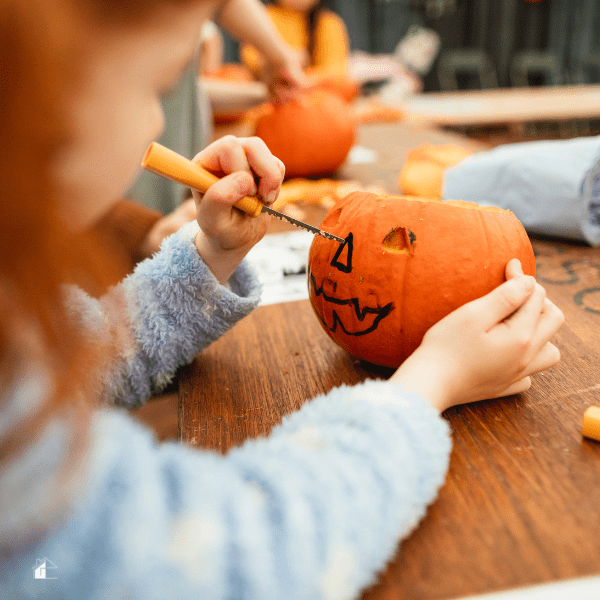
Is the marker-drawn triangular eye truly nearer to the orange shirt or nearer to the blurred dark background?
the orange shirt

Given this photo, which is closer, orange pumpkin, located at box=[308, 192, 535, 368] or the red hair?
the red hair

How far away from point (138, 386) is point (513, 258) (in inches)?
17.8

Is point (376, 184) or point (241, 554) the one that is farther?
point (376, 184)

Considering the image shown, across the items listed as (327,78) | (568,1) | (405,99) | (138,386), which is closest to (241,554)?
(138,386)

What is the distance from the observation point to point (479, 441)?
0.46m

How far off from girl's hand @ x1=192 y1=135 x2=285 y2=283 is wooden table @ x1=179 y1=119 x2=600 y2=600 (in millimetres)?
155

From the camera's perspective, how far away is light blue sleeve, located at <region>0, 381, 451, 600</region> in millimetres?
291

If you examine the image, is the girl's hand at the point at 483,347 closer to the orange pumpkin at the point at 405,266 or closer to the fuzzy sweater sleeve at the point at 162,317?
the orange pumpkin at the point at 405,266

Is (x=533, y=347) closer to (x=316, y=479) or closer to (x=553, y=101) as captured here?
(x=316, y=479)

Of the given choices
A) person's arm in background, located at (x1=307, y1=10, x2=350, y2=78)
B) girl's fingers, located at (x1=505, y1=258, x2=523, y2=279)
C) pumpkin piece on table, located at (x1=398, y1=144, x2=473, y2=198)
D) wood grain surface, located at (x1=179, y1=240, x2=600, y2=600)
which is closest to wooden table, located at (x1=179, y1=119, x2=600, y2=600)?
wood grain surface, located at (x1=179, y1=240, x2=600, y2=600)

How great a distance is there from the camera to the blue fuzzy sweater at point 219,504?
0.95ft

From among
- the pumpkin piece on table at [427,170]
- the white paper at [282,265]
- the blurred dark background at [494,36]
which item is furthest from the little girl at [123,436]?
the blurred dark background at [494,36]

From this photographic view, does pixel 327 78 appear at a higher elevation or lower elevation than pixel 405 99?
higher

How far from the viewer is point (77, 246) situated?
32cm
